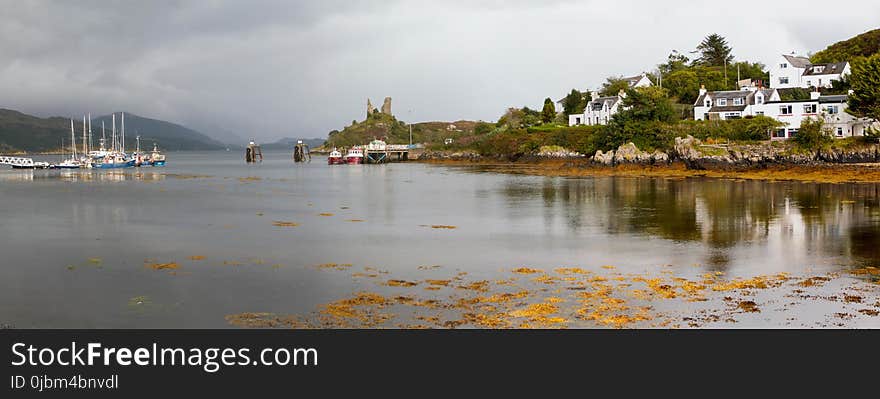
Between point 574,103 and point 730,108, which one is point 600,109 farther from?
point 730,108

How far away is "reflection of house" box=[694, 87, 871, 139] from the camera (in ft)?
212

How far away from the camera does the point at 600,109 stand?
→ 9975 cm

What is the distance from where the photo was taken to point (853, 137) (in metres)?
59.0

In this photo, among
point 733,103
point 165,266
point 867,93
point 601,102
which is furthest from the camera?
point 601,102

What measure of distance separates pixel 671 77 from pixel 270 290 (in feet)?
312

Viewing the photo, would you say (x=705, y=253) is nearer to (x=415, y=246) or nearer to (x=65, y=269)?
(x=415, y=246)

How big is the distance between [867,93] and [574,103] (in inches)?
2282

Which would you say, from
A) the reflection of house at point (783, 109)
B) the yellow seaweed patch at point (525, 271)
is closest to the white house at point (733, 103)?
the reflection of house at point (783, 109)

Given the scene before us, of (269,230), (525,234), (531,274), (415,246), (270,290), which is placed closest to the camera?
(270,290)

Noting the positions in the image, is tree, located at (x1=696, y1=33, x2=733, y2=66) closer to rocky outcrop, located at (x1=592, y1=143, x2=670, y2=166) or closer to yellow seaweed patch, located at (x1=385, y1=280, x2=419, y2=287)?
rocky outcrop, located at (x1=592, y1=143, x2=670, y2=166)

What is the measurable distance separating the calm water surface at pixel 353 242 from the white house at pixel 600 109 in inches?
2066

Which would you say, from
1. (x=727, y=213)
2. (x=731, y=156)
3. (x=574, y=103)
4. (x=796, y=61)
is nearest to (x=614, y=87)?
(x=574, y=103)
